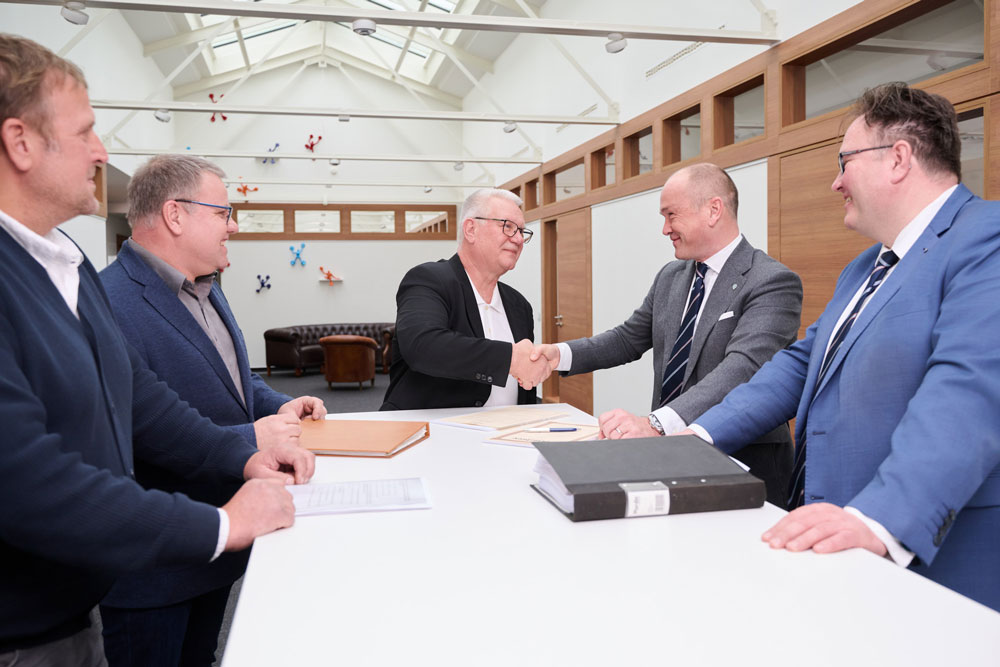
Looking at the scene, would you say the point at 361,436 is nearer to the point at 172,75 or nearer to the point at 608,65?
the point at 608,65

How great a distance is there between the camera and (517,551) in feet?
3.72

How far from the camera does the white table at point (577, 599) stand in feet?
2.68

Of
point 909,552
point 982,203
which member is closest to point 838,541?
point 909,552

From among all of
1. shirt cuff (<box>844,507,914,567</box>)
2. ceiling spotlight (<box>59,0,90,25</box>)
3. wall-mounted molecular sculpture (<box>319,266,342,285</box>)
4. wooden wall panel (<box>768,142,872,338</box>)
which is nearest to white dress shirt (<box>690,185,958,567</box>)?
shirt cuff (<box>844,507,914,567</box>)

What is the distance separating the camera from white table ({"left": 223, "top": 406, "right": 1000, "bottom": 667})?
0.82m

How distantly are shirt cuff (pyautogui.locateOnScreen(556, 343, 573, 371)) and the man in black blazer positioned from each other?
0.17 meters

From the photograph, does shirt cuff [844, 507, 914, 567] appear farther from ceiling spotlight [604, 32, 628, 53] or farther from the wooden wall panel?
ceiling spotlight [604, 32, 628, 53]

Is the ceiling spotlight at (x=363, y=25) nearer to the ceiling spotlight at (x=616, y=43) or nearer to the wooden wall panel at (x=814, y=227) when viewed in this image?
the ceiling spotlight at (x=616, y=43)

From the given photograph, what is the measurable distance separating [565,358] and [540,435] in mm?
834

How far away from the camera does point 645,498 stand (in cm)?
126

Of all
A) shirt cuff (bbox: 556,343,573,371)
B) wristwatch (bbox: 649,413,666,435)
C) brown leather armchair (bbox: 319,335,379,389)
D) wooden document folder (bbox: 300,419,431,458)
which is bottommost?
brown leather armchair (bbox: 319,335,379,389)

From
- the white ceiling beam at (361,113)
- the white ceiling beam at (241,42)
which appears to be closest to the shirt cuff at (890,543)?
the white ceiling beam at (361,113)

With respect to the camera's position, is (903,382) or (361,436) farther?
(361,436)

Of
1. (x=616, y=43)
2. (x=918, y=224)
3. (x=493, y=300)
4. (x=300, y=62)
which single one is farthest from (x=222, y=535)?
(x=300, y=62)
